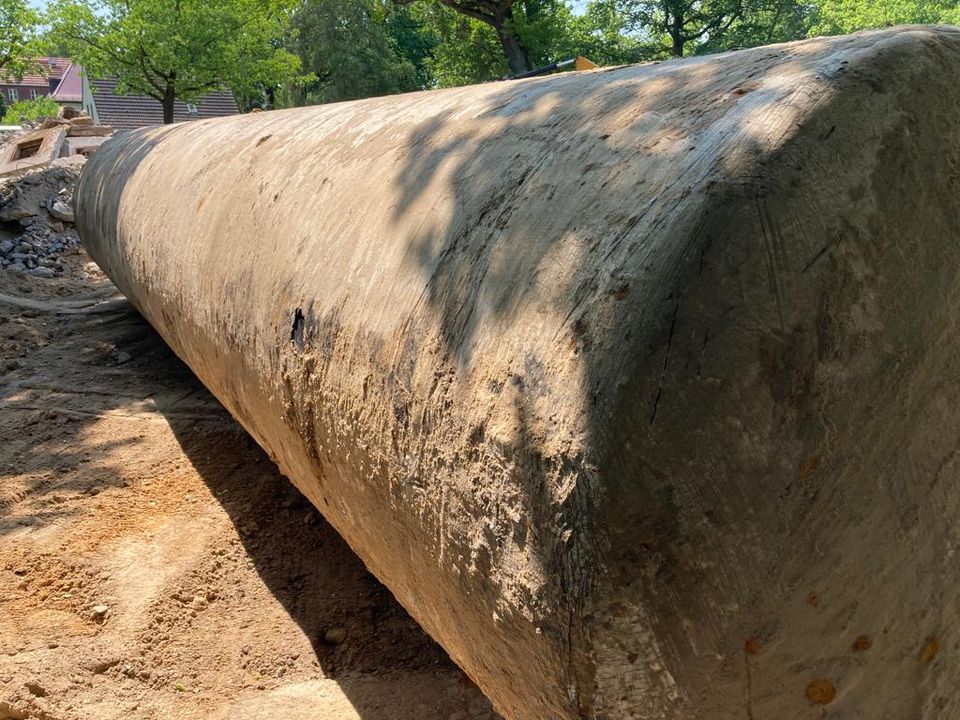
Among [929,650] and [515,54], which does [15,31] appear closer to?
[515,54]

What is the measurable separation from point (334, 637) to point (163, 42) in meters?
21.1

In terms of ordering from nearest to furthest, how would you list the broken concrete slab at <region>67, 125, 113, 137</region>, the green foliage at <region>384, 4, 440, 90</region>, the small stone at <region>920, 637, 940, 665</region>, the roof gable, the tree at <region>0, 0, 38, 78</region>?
the small stone at <region>920, 637, 940, 665</region> → the broken concrete slab at <region>67, 125, 113, 137</region> → the tree at <region>0, 0, 38, 78</region> → the roof gable → the green foliage at <region>384, 4, 440, 90</region>

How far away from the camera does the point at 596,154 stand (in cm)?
139

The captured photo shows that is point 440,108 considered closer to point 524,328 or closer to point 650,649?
point 524,328

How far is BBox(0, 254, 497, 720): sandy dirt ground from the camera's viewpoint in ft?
7.86

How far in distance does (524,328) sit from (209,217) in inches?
75.1

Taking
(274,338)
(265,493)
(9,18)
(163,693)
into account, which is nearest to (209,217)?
(274,338)

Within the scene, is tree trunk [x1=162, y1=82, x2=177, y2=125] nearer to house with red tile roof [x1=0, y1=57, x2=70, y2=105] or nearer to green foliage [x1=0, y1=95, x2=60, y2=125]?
green foliage [x1=0, y1=95, x2=60, y2=125]

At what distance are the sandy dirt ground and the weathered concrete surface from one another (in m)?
0.97

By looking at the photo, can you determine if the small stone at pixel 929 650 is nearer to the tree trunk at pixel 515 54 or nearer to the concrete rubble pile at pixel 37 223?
the concrete rubble pile at pixel 37 223

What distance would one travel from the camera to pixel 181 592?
2891mm

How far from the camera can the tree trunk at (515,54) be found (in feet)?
83.9

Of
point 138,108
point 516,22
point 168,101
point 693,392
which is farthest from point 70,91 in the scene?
point 693,392

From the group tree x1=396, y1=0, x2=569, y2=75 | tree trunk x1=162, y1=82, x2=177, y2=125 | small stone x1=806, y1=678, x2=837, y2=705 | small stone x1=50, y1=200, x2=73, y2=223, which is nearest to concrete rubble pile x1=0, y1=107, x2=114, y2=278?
small stone x1=50, y1=200, x2=73, y2=223
